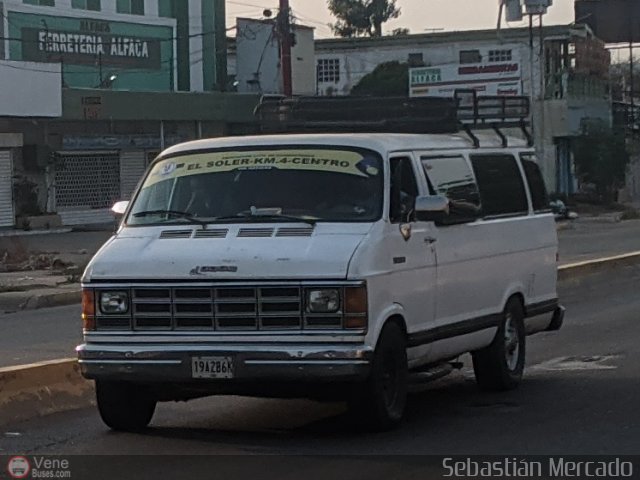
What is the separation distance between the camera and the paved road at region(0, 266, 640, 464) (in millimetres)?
8766

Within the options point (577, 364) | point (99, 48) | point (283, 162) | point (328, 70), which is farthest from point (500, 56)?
point (283, 162)

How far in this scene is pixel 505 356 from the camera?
37.0ft

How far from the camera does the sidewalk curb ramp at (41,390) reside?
33.1 feet

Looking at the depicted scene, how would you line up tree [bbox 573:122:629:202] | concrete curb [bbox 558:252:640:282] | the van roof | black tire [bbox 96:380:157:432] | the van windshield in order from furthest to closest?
tree [bbox 573:122:629:202] < concrete curb [bbox 558:252:640:282] < the van roof < the van windshield < black tire [bbox 96:380:157:432]

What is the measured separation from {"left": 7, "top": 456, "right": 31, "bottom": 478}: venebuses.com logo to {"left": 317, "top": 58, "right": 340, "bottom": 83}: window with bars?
61.3 meters

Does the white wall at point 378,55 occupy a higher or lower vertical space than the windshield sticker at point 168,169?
higher

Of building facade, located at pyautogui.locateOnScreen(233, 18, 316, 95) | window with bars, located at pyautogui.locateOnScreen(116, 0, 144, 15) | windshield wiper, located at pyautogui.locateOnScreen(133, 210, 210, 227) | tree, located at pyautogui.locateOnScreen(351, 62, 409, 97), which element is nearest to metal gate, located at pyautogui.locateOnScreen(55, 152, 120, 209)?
window with bars, located at pyautogui.locateOnScreen(116, 0, 144, 15)

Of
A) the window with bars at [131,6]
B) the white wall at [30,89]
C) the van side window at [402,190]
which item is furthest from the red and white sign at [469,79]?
the van side window at [402,190]

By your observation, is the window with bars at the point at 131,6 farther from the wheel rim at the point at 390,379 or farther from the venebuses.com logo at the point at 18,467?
the venebuses.com logo at the point at 18,467

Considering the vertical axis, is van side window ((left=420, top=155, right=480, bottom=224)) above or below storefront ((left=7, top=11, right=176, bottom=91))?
below

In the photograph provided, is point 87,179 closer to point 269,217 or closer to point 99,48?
point 99,48

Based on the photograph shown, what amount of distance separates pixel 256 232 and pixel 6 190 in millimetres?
33566

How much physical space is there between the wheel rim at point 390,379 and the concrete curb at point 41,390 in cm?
255

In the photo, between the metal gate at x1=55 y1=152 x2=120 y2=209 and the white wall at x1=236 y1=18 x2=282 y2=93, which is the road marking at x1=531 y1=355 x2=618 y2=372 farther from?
the white wall at x1=236 y1=18 x2=282 y2=93
